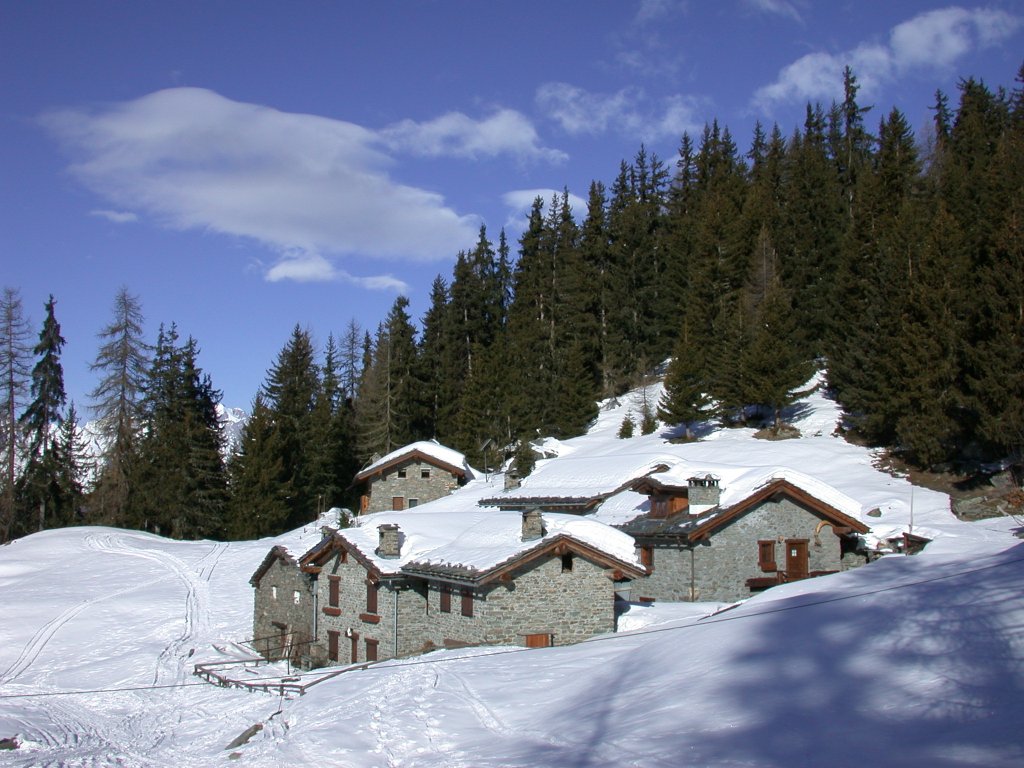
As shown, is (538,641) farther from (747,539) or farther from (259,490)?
(259,490)

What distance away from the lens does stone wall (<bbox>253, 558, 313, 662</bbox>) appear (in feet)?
105

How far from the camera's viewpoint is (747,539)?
31062mm

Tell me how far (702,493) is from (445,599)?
39.2 feet

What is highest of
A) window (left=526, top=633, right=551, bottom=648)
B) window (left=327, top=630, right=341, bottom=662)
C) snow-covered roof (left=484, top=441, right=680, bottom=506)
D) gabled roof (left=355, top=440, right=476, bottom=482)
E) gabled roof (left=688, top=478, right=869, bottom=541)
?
gabled roof (left=355, top=440, right=476, bottom=482)

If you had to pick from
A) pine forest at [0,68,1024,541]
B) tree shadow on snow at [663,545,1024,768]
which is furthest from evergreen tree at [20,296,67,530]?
tree shadow on snow at [663,545,1024,768]

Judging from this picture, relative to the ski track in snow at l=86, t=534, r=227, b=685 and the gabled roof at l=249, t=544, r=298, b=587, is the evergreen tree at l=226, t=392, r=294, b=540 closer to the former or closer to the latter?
the ski track in snow at l=86, t=534, r=227, b=685

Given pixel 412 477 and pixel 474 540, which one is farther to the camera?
pixel 412 477

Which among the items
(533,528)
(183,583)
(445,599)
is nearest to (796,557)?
(533,528)

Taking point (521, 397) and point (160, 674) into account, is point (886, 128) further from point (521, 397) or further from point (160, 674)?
point (160, 674)

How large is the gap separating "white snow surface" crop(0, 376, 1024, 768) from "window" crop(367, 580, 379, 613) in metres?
2.23

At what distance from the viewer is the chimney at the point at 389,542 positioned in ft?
92.9

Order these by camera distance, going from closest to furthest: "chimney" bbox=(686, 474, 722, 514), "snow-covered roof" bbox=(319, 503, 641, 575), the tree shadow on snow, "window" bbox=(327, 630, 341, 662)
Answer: the tree shadow on snow → "snow-covered roof" bbox=(319, 503, 641, 575) → "window" bbox=(327, 630, 341, 662) → "chimney" bbox=(686, 474, 722, 514)

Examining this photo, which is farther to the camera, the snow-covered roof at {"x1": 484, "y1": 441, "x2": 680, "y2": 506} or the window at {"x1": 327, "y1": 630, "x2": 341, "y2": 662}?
the snow-covered roof at {"x1": 484, "y1": 441, "x2": 680, "y2": 506}

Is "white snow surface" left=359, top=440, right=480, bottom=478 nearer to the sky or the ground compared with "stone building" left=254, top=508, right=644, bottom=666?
nearer to the sky
